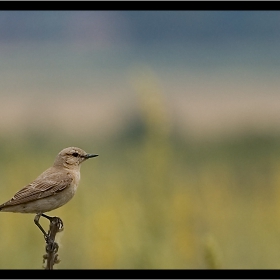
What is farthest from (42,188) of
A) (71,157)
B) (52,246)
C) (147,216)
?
(147,216)

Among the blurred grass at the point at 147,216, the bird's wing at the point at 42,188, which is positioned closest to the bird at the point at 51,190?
the bird's wing at the point at 42,188

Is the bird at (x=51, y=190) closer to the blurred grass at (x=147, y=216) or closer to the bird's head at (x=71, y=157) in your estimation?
the bird's head at (x=71, y=157)

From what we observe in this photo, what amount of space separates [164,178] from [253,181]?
13.6 ft

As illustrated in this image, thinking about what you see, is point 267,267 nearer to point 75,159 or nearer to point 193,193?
point 193,193

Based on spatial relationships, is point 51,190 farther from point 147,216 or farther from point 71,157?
point 147,216

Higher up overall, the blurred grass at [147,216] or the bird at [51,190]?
the bird at [51,190]

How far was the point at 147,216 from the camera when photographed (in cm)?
486

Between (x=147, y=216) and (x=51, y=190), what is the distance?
162cm

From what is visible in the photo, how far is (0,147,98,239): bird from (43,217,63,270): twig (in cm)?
8

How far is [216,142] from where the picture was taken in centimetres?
1132

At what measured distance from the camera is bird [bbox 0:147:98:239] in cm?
332

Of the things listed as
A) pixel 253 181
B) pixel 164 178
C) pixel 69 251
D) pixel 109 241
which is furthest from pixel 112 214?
pixel 253 181

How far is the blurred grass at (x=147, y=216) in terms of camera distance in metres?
4.45
